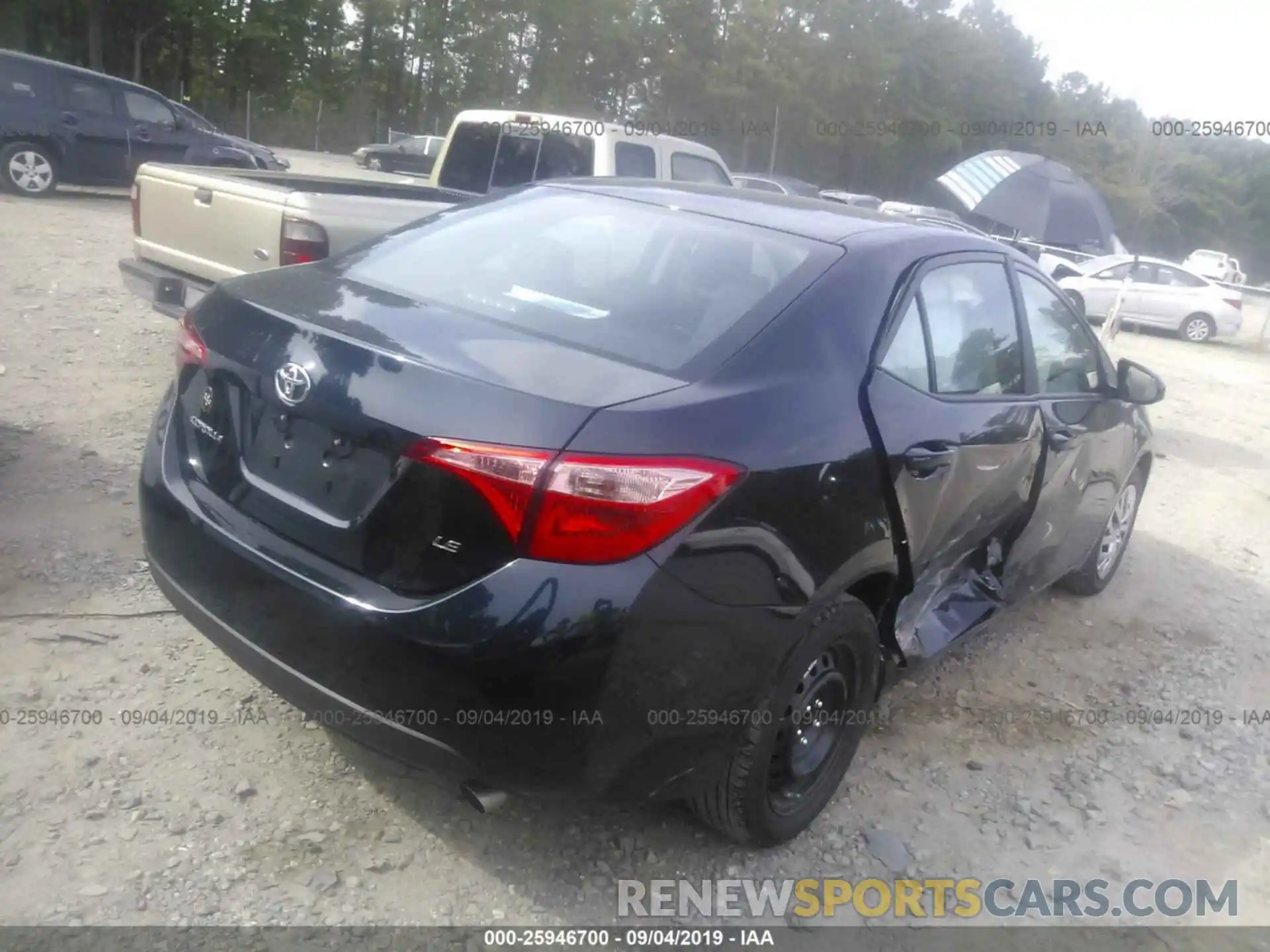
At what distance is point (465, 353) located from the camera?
2414mm

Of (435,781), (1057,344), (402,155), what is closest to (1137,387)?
(1057,344)

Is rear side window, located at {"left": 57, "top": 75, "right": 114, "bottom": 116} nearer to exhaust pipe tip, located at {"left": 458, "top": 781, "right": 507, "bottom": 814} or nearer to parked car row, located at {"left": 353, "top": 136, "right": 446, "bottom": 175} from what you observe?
parked car row, located at {"left": 353, "top": 136, "right": 446, "bottom": 175}

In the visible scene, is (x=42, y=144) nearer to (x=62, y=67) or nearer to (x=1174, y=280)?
(x=62, y=67)

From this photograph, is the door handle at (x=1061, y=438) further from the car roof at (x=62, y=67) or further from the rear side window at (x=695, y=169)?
the car roof at (x=62, y=67)

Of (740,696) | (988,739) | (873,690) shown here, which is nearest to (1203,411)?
(988,739)

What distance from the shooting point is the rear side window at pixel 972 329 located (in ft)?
10.7

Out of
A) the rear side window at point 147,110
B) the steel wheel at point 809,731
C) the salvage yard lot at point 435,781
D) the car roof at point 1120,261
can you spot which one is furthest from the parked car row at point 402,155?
the steel wheel at point 809,731

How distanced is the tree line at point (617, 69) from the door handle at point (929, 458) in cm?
3321

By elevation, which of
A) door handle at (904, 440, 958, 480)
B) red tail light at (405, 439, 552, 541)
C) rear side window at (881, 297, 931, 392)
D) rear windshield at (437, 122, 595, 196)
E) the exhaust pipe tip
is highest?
rear windshield at (437, 122, 595, 196)

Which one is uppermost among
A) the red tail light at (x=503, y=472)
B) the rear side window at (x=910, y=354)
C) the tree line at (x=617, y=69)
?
the tree line at (x=617, y=69)

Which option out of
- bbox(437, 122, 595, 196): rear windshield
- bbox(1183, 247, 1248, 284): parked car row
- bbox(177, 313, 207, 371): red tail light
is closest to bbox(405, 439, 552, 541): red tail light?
bbox(177, 313, 207, 371): red tail light

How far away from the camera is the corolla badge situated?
2420mm

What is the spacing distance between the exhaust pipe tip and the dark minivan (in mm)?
14288

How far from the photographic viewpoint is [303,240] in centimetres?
523
